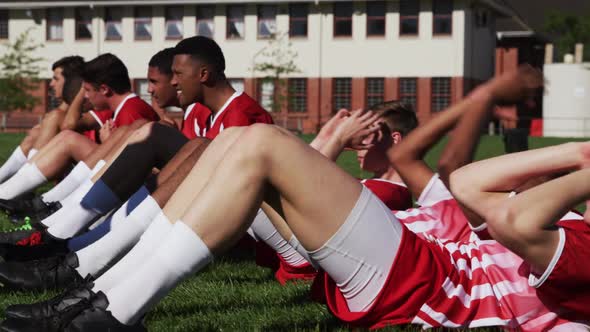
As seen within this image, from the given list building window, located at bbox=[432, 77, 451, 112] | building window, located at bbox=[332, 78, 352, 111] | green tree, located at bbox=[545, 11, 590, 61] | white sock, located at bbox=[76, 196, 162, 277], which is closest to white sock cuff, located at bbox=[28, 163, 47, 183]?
white sock, located at bbox=[76, 196, 162, 277]

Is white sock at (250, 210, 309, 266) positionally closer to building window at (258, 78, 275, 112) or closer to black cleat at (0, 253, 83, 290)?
black cleat at (0, 253, 83, 290)

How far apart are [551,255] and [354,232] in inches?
27.2

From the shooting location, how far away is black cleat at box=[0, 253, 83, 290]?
4734 mm

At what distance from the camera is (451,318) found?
3.77m

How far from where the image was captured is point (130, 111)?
838cm

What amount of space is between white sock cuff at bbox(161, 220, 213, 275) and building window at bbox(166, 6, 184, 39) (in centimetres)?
4797

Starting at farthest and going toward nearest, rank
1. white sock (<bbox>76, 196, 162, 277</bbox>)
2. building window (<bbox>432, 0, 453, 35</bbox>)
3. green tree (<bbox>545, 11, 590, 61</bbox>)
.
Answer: green tree (<bbox>545, 11, 590, 61</bbox>) < building window (<bbox>432, 0, 453, 35</bbox>) < white sock (<bbox>76, 196, 162, 277</bbox>)

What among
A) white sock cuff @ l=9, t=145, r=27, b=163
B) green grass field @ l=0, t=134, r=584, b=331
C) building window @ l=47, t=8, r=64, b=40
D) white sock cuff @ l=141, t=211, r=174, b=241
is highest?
building window @ l=47, t=8, r=64, b=40

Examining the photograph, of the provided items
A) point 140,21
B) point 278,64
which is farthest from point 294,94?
point 140,21

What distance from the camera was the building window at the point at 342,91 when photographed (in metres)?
48.9

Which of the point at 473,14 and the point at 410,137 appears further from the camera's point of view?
Answer: the point at 473,14

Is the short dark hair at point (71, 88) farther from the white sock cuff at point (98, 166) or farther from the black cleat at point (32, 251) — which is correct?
the black cleat at point (32, 251)

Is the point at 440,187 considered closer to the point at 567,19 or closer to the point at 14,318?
the point at 14,318

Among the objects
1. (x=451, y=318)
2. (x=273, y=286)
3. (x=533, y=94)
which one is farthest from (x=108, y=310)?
(x=273, y=286)
